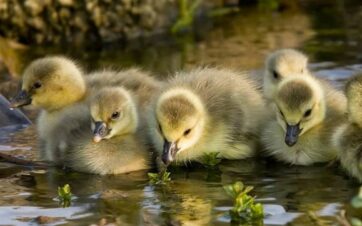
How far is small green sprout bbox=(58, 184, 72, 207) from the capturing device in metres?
5.31

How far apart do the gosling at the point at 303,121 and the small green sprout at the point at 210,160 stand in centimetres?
28

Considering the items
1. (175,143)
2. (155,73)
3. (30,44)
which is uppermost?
(30,44)

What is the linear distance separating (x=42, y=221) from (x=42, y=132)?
1.42m

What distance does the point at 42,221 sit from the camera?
496cm

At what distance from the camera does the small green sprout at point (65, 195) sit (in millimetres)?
5309

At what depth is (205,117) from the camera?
19.1 feet

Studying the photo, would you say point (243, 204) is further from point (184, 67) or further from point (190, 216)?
point (184, 67)

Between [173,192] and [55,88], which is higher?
[55,88]

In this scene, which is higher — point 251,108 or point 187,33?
point 187,33

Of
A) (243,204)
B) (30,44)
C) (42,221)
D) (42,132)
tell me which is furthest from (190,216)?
(30,44)

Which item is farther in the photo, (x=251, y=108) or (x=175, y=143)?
(x=251, y=108)

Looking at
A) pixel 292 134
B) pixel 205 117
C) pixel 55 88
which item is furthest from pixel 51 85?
pixel 292 134

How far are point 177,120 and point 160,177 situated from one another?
31 cm

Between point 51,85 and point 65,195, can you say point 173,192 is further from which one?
point 51,85
